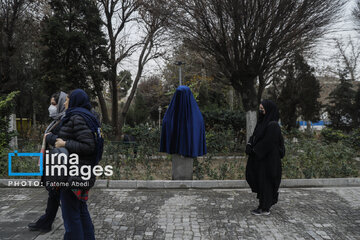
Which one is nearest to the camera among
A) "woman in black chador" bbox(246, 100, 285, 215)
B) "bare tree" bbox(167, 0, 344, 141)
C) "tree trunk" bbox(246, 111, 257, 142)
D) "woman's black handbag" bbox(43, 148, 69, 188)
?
"woman's black handbag" bbox(43, 148, 69, 188)

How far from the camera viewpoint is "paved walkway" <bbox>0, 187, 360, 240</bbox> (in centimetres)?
383

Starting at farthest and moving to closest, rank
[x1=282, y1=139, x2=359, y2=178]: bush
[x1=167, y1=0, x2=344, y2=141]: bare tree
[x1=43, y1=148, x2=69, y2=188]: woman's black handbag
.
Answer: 1. [x1=167, y1=0, x2=344, y2=141]: bare tree
2. [x1=282, y1=139, x2=359, y2=178]: bush
3. [x1=43, y1=148, x2=69, y2=188]: woman's black handbag

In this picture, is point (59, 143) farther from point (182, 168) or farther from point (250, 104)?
point (250, 104)

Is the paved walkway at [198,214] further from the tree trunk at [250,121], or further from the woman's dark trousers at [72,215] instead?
the tree trunk at [250,121]

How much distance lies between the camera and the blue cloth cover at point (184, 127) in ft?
19.8

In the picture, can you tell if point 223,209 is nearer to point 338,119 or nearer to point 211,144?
point 211,144

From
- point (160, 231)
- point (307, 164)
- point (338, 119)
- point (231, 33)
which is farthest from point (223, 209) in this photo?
→ point (338, 119)

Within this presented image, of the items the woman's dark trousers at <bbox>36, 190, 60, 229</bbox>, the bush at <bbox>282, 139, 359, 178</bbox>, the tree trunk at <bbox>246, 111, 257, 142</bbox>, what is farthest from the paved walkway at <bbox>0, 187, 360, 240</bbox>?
the tree trunk at <bbox>246, 111, 257, 142</bbox>

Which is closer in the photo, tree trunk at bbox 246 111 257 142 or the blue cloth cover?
the blue cloth cover

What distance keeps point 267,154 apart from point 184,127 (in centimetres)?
204

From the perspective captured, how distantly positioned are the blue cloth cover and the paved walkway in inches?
34.7

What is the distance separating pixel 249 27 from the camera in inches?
326

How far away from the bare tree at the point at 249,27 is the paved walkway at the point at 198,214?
4.58 m

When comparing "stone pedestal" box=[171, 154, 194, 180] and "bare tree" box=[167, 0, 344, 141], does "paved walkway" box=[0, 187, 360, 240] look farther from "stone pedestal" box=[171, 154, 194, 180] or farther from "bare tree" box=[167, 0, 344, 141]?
"bare tree" box=[167, 0, 344, 141]
